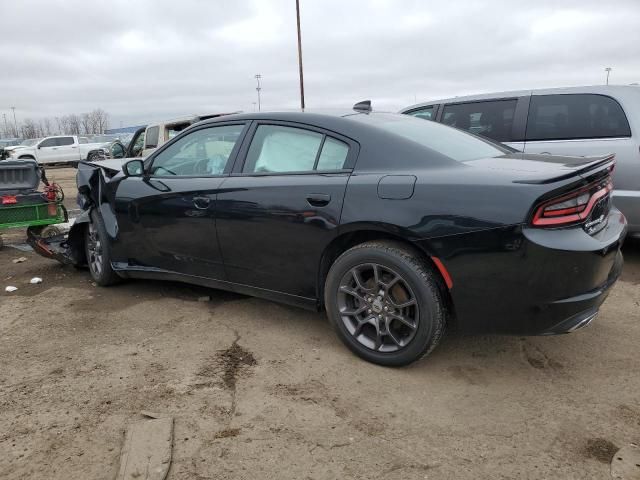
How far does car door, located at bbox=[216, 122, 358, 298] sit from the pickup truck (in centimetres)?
2692

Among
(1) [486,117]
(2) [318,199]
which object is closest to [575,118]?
(1) [486,117]

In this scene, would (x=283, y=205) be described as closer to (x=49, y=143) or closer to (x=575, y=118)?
(x=575, y=118)

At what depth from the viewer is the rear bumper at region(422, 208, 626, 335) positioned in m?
2.57

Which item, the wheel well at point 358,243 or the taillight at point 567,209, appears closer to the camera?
the taillight at point 567,209

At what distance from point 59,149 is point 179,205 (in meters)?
27.5

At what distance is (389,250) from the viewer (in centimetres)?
296

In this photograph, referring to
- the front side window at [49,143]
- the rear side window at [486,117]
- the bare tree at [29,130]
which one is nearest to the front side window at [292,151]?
the rear side window at [486,117]

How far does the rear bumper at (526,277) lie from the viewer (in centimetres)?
257

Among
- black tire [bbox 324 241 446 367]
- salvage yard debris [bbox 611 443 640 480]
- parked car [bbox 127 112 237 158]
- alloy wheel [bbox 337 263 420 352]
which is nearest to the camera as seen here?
salvage yard debris [bbox 611 443 640 480]

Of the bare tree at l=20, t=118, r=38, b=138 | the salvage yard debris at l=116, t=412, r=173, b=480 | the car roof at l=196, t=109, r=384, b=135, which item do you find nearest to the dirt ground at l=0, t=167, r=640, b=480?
the salvage yard debris at l=116, t=412, r=173, b=480

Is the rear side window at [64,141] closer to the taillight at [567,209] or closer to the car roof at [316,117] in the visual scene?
the car roof at [316,117]

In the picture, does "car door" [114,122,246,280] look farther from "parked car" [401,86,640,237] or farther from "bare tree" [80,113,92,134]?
"bare tree" [80,113,92,134]

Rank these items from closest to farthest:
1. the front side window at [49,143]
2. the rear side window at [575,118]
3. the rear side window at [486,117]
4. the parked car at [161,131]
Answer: the rear side window at [575,118] → the rear side window at [486,117] → the parked car at [161,131] → the front side window at [49,143]

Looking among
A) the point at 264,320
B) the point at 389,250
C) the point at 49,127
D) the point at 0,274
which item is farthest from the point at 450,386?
the point at 49,127
